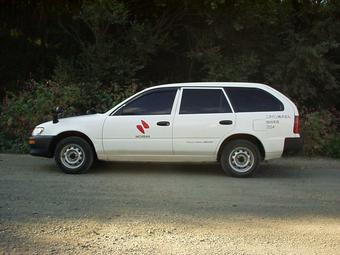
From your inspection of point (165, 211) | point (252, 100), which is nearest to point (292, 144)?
point (252, 100)

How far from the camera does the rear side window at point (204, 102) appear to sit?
32.2 feet

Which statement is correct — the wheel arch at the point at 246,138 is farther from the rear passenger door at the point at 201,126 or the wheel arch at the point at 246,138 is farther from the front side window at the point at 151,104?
the front side window at the point at 151,104

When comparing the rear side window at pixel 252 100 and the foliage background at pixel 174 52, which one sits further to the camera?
the foliage background at pixel 174 52

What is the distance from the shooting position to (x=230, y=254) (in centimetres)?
549

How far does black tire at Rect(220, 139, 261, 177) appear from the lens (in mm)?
9750

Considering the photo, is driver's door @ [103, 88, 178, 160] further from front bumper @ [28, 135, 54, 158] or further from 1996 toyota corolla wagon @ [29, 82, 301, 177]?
front bumper @ [28, 135, 54, 158]

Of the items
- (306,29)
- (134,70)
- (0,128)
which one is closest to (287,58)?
(306,29)

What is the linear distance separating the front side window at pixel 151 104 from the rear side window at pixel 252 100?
3.59ft

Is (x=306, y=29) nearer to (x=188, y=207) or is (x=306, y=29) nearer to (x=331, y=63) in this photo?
(x=331, y=63)

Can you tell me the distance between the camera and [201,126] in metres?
9.69

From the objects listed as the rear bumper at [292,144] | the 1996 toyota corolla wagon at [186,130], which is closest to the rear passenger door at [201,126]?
the 1996 toyota corolla wagon at [186,130]

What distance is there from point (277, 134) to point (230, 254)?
4522 millimetres

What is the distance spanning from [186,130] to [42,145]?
8.64ft

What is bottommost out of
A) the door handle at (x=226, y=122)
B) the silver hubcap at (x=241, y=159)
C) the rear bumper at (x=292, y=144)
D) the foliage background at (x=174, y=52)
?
the silver hubcap at (x=241, y=159)
